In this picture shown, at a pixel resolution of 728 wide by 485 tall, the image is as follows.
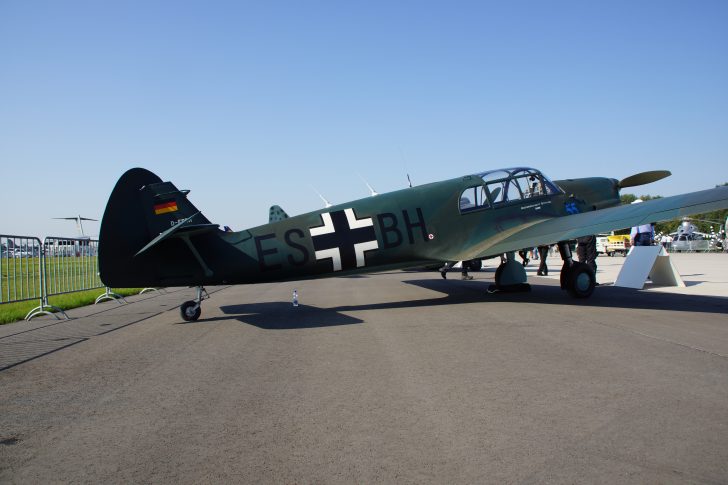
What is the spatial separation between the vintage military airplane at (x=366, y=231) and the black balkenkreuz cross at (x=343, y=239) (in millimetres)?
22

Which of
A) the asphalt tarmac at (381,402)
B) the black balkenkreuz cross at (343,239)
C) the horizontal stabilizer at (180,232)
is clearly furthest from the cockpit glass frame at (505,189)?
the horizontal stabilizer at (180,232)

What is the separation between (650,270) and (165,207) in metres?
13.2

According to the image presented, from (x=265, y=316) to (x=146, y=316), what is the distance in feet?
10.5

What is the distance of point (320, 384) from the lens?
504cm

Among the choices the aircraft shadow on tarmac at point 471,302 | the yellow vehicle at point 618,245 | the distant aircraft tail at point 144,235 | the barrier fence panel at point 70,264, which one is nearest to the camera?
the aircraft shadow on tarmac at point 471,302

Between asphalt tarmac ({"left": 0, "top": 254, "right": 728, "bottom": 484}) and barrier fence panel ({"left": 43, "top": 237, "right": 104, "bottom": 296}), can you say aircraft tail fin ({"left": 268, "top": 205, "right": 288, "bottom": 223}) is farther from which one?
asphalt tarmac ({"left": 0, "top": 254, "right": 728, "bottom": 484})

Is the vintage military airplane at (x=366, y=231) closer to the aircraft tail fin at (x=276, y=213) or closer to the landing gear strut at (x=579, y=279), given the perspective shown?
the landing gear strut at (x=579, y=279)

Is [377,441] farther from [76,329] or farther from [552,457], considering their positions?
[76,329]

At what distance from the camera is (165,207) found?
10.1m

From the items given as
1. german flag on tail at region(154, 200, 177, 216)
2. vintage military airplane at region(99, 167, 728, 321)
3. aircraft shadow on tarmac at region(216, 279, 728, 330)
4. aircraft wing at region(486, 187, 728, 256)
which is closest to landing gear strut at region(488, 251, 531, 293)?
vintage military airplane at region(99, 167, 728, 321)

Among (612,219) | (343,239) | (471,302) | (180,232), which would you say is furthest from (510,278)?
(180,232)

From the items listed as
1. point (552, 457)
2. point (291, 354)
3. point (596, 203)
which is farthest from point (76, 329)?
point (596, 203)

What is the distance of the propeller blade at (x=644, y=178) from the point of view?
14.1 m

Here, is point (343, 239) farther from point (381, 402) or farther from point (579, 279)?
point (381, 402)
